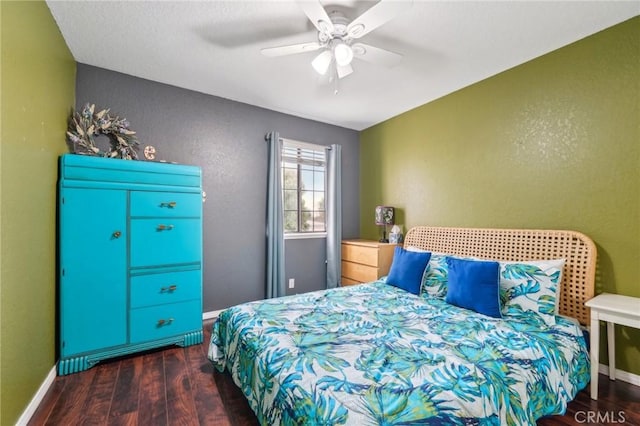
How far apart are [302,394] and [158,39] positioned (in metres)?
2.75

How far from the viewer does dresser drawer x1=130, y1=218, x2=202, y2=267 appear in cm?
252

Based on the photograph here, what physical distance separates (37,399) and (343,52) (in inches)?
117

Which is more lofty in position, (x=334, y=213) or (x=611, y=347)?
(x=334, y=213)

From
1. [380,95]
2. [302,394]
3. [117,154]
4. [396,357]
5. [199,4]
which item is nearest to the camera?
[302,394]

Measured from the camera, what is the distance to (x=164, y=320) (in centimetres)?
→ 261

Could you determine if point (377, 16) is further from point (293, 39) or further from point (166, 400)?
point (166, 400)

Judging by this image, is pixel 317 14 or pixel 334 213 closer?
pixel 317 14

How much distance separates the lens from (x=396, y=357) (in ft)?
4.91

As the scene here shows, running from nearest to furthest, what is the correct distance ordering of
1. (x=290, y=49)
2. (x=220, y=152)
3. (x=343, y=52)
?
1. (x=343, y=52)
2. (x=290, y=49)
3. (x=220, y=152)

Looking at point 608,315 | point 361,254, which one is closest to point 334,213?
point 361,254

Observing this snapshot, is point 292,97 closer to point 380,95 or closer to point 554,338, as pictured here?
point 380,95

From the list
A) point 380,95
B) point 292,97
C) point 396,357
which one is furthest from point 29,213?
point 380,95

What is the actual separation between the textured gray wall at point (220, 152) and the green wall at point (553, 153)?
75.8 inches

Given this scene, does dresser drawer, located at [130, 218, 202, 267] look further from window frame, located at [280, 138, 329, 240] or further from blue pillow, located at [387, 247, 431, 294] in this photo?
blue pillow, located at [387, 247, 431, 294]
